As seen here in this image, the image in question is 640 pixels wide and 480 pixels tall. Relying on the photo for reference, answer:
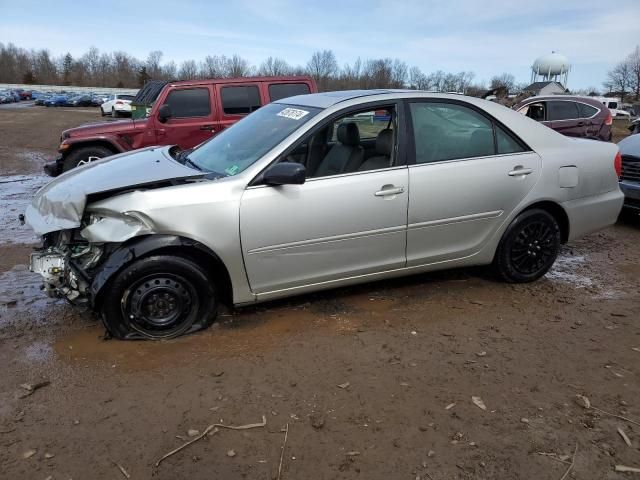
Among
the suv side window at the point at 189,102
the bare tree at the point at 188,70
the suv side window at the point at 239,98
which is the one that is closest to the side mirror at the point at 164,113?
the suv side window at the point at 189,102

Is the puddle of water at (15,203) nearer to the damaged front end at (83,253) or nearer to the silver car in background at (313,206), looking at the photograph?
the silver car in background at (313,206)

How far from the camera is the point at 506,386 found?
3.09 m

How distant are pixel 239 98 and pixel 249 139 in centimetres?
479

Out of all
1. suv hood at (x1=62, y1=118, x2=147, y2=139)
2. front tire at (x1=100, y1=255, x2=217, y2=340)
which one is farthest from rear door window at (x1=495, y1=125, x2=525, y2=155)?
suv hood at (x1=62, y1=118, x2=147, y2=139)

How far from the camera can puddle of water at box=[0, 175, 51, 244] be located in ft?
19.7

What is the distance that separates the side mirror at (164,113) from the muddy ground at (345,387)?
4386 mm

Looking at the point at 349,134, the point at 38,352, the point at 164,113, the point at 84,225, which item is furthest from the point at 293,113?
the point at 164,113

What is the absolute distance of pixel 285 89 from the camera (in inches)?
344

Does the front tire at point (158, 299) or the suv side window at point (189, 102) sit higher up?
the suv side window at point (189, 102)

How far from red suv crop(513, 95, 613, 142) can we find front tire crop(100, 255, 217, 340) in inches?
441

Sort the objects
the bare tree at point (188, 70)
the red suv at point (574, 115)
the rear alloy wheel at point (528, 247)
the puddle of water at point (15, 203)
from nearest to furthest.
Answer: the rear alloy wheel at point (528, 247) < the puddle of water at point (15, 203) < the red suv at point (574, 115) < the bare tree at point (188, 70)

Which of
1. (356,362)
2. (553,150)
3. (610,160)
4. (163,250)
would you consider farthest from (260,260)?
(610,160)

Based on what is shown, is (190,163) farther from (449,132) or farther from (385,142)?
(449,132)

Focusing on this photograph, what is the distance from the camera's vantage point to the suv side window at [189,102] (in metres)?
8.49
